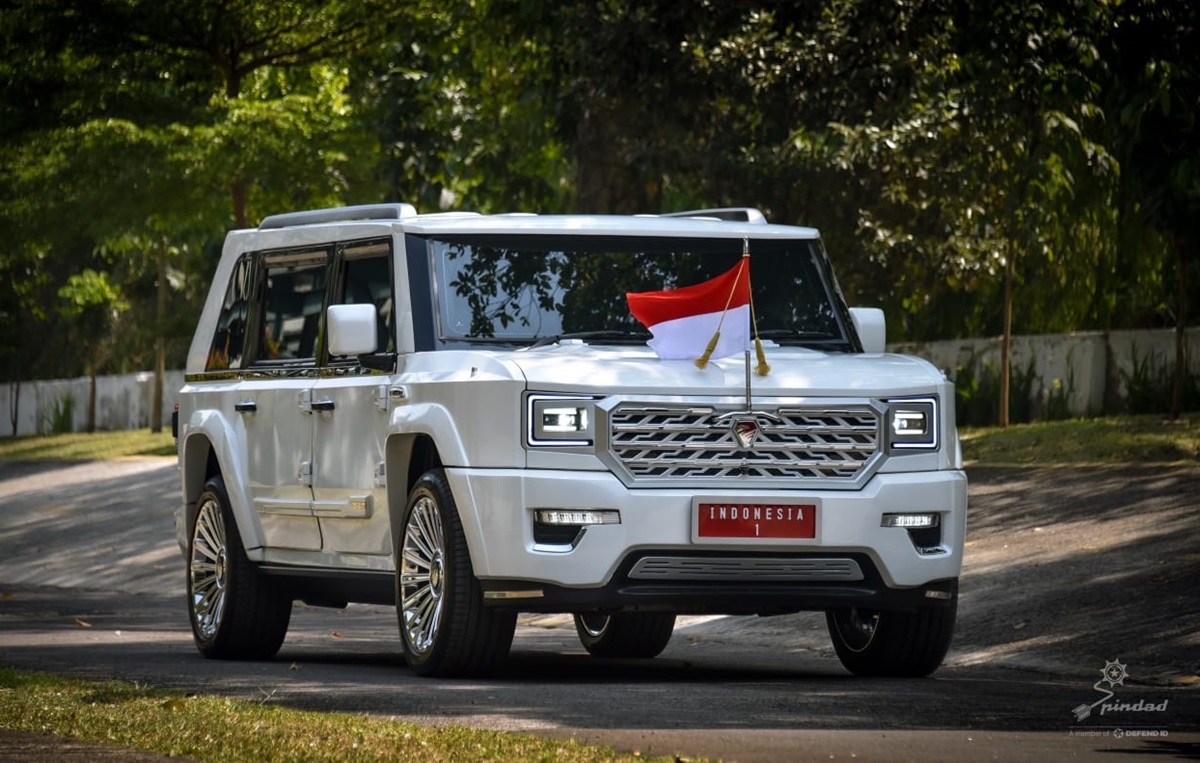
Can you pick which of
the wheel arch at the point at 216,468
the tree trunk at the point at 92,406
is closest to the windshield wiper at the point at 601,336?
the wheel arch at the point at 216,468

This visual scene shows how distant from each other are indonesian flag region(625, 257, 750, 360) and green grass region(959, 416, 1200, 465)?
974cm

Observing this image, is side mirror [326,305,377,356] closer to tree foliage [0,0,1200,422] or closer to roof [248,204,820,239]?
roof [248,204,820,239]

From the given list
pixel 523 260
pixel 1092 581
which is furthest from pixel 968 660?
pixel 523 260

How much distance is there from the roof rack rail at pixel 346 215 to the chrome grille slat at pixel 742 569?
2.33 meters

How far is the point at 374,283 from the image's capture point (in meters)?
11.5

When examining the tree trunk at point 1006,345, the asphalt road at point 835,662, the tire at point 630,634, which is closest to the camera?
the asphalt road at point 835,662

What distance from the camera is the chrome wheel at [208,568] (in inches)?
500

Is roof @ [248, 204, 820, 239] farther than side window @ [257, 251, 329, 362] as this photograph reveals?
No

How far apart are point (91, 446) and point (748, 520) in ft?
94.4

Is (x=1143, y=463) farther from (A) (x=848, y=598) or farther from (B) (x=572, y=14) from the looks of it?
(A) (x=848, y=598)

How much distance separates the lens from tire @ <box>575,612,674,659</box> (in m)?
13.2

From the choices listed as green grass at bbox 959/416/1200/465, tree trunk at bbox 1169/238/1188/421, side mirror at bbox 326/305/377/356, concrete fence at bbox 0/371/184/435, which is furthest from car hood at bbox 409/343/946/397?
concrete fence at bbox 0/371/184/435

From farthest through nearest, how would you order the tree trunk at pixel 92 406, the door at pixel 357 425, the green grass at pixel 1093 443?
the tree trunk at pixel 92 406 → the green grass at pixel 1093 443 → the door at pixel 357 425

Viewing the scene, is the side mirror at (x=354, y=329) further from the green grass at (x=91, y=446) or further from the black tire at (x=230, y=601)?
the green grass at (x=91, y=446)
